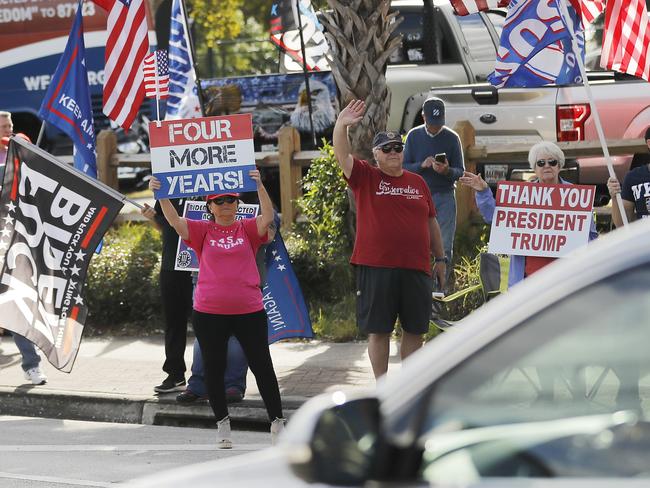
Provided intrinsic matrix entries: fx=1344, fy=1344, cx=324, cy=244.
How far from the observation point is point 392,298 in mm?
8586

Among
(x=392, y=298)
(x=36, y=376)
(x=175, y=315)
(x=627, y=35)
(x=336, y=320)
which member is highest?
(x=627, y=35)

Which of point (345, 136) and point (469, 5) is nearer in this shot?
point (345, 136)

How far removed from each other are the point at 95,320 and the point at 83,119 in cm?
237

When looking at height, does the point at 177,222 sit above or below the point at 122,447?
above

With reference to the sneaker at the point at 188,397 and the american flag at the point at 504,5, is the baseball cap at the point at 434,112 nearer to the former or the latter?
the american flag at the point at 504,5

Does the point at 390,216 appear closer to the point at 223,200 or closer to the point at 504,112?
the point at 223,200

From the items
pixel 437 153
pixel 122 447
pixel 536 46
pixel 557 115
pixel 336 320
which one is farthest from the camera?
pixel 557 115

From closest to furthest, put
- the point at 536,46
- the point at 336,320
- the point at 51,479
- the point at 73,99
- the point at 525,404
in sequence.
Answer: the point at 525,404 → the point at 51,479 → the point at 536,46 → the point at 73,99 → the point at 336,320

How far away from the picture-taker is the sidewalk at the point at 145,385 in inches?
376

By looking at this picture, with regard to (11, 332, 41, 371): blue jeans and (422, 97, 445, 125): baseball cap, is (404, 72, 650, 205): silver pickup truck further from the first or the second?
(11, 332, 41, 371): blue jeans

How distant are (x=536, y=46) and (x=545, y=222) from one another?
1874mm

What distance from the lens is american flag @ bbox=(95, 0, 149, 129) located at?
11695mm

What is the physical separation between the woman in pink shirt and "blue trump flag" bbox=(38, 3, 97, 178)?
142 inches

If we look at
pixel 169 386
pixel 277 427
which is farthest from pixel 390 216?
pixel 169 386
